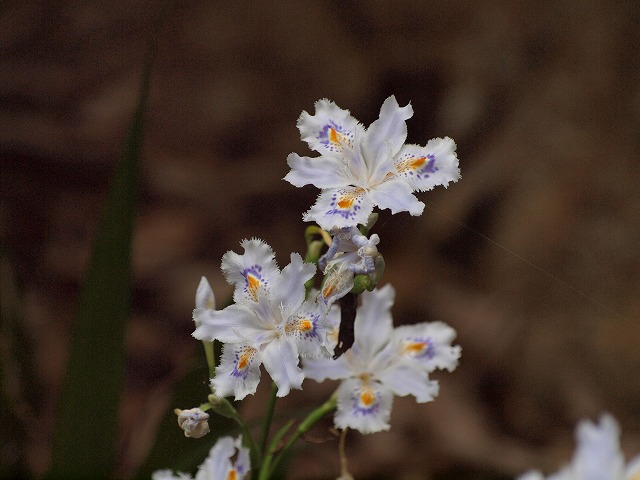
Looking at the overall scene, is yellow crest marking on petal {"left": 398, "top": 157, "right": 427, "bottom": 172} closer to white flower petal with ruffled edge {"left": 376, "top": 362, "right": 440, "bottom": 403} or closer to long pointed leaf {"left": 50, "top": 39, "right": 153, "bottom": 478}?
white flower petal with ruffled edge {"left": 376, "top": 362, "right": 440, "bottom": 403}

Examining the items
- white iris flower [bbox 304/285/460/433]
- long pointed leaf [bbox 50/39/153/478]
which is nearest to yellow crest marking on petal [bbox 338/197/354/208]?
Answer: white iris flower [bbox 304/285/460/433]

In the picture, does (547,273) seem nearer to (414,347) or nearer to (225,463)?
(414,347)

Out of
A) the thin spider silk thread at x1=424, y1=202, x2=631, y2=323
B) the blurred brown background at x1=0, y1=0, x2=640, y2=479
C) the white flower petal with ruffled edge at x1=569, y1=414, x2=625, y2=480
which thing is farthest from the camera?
the blurred brown background at x1=0, y1=0, x2=640, y2=479

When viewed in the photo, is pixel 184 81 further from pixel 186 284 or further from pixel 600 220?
pixel 600 220

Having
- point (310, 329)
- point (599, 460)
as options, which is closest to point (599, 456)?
point (599, 460)

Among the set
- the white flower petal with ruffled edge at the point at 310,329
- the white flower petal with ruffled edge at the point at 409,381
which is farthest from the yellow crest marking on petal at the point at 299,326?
the white flower petal with ruffled edge at the point at 409,381

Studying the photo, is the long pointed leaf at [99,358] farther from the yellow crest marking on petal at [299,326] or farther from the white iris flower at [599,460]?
the white iris flower at [599,460]
